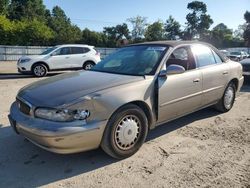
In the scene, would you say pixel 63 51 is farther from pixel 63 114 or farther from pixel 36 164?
pixel 63 114

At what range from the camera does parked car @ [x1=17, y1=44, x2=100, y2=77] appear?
1407 cm

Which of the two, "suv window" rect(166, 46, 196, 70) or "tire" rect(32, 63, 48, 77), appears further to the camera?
"tire" rect(32, 63, 48, 77)

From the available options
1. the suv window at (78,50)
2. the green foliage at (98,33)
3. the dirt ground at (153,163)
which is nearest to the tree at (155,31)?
the green foliage at (98,33)

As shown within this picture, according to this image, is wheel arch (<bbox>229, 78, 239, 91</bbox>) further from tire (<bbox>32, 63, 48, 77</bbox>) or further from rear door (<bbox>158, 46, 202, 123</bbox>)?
tire (<bbox>32, 63, 48, 77</bbox>)

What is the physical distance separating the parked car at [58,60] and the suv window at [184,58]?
10170mm

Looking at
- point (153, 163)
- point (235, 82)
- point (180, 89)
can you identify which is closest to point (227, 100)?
point (235, 82)

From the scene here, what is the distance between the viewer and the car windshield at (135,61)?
4690mm

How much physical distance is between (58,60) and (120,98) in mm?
11283

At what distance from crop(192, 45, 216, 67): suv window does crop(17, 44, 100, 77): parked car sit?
33.0 feet

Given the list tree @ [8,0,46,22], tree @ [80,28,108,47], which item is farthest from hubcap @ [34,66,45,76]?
tree @ [8,0,46,22]

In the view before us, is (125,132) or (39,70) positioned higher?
(39,70)

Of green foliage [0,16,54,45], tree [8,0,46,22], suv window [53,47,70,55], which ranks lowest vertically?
suv window [53,47,70,55]

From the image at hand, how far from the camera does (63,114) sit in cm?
360

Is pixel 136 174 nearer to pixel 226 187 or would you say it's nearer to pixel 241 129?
pixel 226 187
